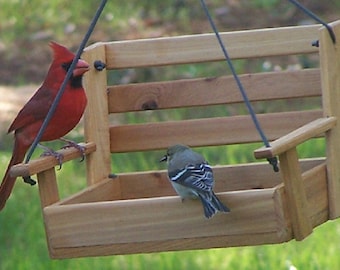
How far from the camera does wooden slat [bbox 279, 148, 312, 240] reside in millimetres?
3047

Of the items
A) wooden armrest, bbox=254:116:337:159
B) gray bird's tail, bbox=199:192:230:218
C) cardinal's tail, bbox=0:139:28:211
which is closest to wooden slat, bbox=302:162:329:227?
wooden armrest, bbox=254:116:337:159

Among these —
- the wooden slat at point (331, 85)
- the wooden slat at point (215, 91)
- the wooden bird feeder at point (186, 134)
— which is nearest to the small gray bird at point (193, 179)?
the wooden bird feeder at point (186, 134)

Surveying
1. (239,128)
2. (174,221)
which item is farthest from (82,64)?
(174,221)

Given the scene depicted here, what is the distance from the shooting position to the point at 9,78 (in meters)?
8.27

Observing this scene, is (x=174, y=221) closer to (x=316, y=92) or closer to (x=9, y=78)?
(x=316, y=92)

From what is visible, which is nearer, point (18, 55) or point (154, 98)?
point (154, 98)

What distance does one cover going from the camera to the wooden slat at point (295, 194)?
3.05 m

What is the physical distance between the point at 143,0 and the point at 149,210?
6.24 m

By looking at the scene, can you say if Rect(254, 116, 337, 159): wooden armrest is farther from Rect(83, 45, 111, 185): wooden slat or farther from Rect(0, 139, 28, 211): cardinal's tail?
Rect(0, 139, 28, 211): cardinal's tail

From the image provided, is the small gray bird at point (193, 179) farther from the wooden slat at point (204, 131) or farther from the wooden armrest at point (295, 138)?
the wooden slat at point (204, 131)

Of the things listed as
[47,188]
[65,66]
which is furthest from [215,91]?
[47,188]

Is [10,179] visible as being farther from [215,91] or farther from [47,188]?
[215,91]

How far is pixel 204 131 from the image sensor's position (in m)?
3.99

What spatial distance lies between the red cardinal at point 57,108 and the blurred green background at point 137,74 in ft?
3.24
